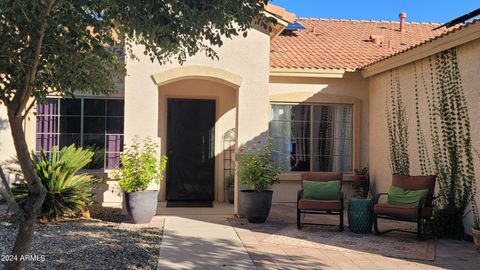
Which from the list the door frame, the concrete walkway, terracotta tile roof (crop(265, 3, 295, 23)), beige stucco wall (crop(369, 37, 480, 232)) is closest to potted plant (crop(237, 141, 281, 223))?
the concrete walkway

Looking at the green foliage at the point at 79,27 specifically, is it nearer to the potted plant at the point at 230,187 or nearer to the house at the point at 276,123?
the house at the point at 276,123

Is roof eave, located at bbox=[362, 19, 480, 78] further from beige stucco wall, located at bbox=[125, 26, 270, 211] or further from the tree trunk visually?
the tree trunk

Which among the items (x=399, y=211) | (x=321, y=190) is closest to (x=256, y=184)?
(x=321, y=190)

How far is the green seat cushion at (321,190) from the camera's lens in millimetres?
8609

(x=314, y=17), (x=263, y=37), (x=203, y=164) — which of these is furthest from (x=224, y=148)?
(x=314, y=17)

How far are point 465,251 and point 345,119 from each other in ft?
Answer: 18.4

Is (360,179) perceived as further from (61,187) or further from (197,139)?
(61,187)

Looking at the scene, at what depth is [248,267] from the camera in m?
5.49

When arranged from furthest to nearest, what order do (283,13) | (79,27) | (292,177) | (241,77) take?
1. (292,177)
2. (283,13)
3. (241,77)
4. (79,27)

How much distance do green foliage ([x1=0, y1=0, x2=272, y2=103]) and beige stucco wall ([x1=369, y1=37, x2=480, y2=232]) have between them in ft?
17.3

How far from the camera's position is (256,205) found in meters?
8.52

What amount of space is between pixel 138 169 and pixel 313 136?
5.17 m

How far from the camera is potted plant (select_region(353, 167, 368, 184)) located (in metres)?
11.2

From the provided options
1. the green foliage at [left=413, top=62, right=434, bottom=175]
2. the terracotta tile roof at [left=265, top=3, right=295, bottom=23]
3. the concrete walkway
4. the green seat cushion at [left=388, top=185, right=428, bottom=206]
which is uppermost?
the terracotta tile roof at [left=265, top=3, right=295, bottom=23]
